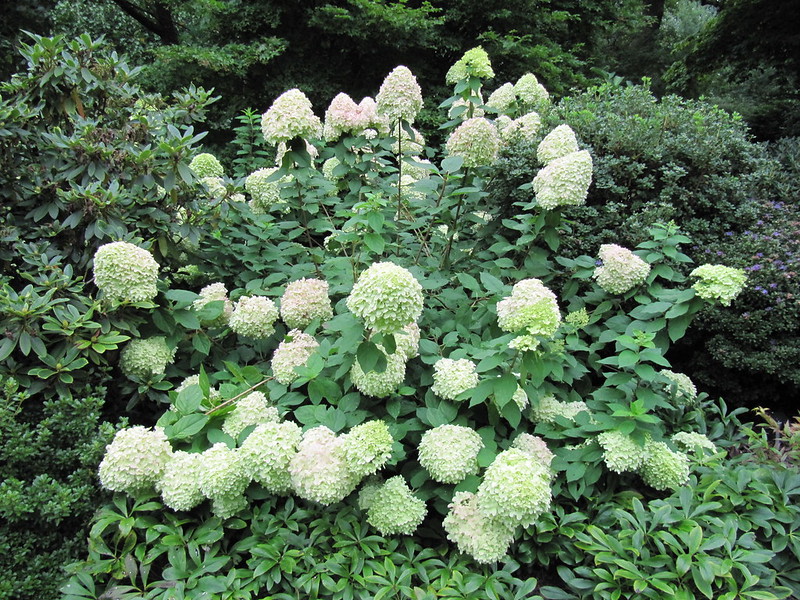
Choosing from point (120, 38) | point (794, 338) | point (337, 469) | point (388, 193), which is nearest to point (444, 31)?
point (388, 193)

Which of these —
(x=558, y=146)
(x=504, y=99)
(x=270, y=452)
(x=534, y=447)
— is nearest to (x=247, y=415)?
(x=270, y=452)

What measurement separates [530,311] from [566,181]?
0.80m

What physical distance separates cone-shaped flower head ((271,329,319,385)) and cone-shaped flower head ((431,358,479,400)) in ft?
1.79

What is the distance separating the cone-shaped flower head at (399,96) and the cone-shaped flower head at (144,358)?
1.61 metres

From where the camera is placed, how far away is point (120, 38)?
34.2 feet

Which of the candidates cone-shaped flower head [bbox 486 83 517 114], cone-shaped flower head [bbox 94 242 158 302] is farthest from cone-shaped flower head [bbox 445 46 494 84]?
cone-shaped flower head [bbox 94 242 158 302]

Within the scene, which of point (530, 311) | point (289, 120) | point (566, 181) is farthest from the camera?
point (289, 120)

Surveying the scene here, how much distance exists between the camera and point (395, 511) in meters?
1.96

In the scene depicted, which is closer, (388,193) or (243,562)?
(243,562)

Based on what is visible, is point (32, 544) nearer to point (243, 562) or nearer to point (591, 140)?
point (243, 562)

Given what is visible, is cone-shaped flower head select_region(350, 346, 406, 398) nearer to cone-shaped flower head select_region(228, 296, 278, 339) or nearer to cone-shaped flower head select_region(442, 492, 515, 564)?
cone-shaped flower head select_region(442, 492, 515, 564)

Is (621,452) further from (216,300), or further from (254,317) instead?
(216,300)

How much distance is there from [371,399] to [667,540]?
3.91 ft

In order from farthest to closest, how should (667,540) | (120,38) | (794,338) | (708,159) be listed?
(120,38) < (708,159) < (794,338) < (667,540)
